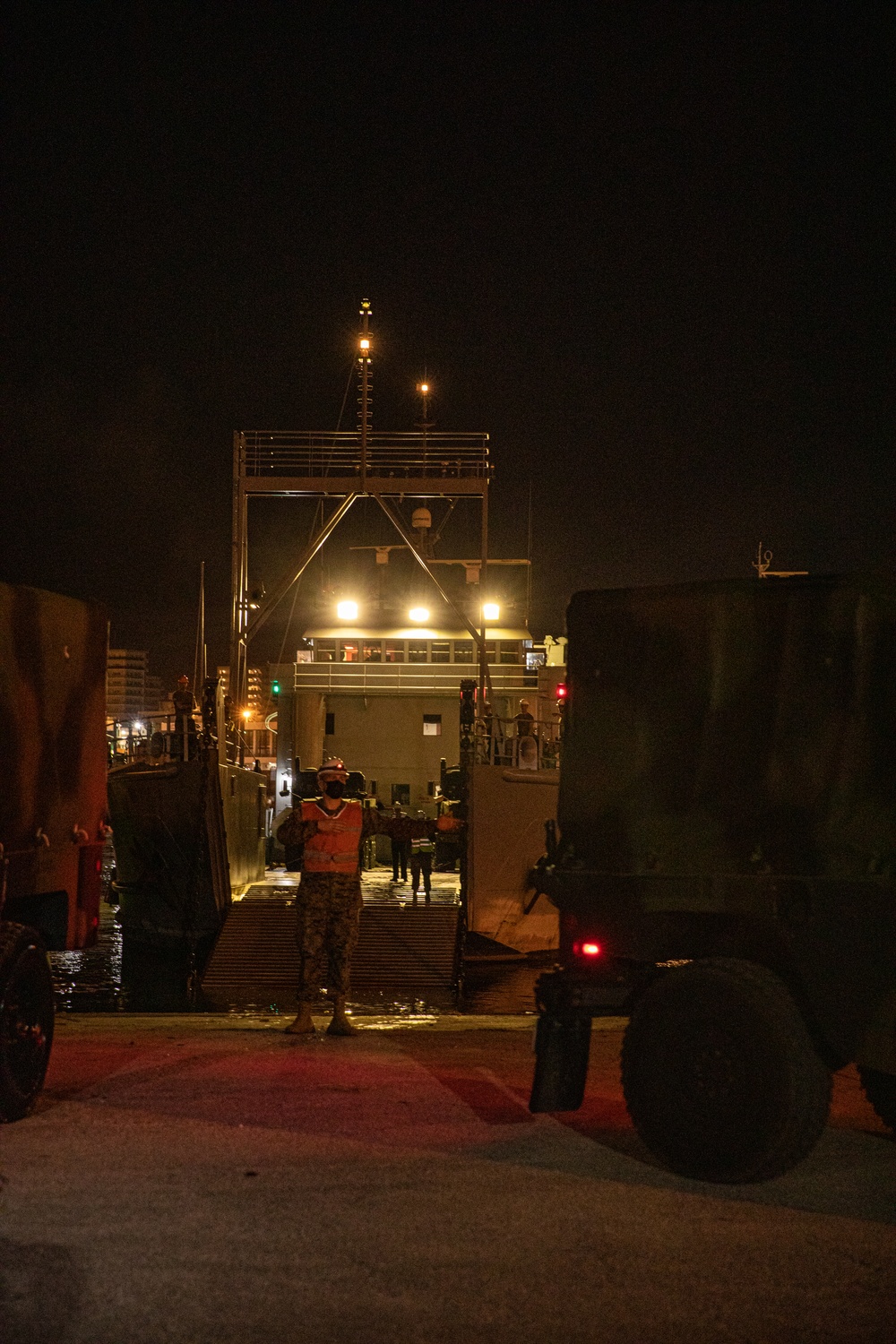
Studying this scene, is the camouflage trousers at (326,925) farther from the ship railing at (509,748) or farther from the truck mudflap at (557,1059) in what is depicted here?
the ship railing at (509,748)

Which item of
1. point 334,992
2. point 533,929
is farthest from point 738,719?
point 533,929

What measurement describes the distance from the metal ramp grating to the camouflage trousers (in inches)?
205

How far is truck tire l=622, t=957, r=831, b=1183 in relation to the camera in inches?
213

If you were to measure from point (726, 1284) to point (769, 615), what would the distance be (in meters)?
2.76

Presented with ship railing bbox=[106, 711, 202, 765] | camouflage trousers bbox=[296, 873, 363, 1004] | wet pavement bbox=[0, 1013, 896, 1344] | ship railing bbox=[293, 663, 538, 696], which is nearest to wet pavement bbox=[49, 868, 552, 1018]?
ship railing bbox=[106, 711, 202, 765]

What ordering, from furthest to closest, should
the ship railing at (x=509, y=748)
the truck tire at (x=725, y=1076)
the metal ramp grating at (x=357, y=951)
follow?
the ship railing at (x=509, y=748) → the metal ramp grating at (x=357, y=951) → the truck tire at (x=725, y=1076)

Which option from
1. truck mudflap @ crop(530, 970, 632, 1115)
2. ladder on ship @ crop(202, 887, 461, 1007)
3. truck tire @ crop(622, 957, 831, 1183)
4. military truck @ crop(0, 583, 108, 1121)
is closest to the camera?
truck tire @ crop(622, 957, 831, 1183)

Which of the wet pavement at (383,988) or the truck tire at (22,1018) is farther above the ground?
the truck tire at (22,1018)

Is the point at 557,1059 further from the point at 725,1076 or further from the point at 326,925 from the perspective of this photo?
A: the point at 326,925

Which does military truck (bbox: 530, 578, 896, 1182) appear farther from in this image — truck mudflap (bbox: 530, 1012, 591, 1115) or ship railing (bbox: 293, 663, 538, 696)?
ship railing (bbox: 293, 663, 538, 696)

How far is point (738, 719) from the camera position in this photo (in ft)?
19.4

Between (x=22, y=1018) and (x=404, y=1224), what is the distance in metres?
2.58

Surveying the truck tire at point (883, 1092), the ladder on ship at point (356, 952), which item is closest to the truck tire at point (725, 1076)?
the truck tire at point (883, 1092)

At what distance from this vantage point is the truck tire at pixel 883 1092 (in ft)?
20.3
